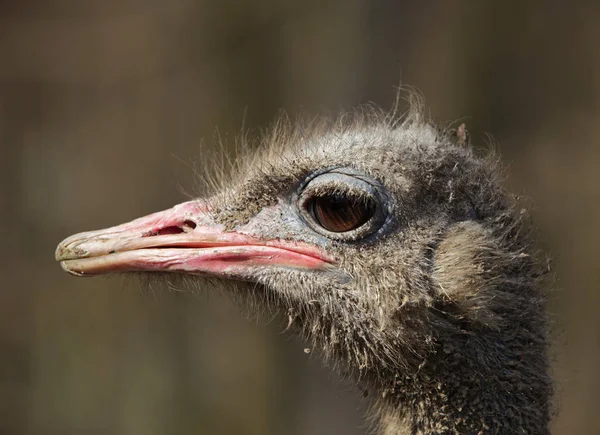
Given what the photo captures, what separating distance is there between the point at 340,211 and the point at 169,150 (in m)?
5.39

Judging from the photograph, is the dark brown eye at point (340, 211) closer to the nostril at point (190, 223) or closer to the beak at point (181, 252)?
the beak at point (181, 252)

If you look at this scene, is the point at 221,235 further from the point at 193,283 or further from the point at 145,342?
the point at 145,342

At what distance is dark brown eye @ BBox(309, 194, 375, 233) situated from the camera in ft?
8.30

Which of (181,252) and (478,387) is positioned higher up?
(478,387)

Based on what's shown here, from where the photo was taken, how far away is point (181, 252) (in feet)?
8.51

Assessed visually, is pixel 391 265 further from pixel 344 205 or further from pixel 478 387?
pixel 478 387

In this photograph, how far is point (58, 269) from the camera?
7883mm

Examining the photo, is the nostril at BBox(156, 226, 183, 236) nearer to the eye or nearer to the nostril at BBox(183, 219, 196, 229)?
the nostril at BBox(183, 219, 196, 229)

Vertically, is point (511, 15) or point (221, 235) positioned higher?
point (511, 15)

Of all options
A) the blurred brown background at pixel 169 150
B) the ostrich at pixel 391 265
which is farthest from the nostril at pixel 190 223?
the blurred brown background at pixel 169 150

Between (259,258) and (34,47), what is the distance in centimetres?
612

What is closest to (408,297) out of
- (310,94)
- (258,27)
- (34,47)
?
(310,94)

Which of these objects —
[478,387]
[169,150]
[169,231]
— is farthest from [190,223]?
[169,150]

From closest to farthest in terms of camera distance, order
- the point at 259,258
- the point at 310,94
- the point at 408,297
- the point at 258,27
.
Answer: the point at 408,297 < the point at 259,258 < the point at 310,94 < the point at 258,27
